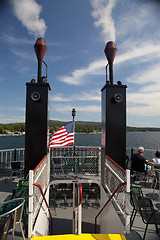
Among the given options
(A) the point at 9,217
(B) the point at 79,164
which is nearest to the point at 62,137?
(B) the point at 79,164

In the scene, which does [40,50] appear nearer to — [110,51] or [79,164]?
[110,51]

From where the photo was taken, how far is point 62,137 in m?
6.50

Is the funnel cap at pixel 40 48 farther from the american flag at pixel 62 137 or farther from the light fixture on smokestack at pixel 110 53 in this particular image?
the american flag at pixel 62 137

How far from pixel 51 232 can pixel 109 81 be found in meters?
5.32

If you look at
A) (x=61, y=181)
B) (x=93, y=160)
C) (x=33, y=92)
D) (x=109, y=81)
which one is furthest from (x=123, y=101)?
(x=61, y=181)

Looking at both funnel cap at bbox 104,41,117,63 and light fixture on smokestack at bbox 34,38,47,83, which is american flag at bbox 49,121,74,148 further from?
funnel cap at bbox 104,41,117,63

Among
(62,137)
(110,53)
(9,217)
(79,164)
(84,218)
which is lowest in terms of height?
(84,218)

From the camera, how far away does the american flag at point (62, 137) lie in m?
6.17

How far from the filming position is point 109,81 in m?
6.19

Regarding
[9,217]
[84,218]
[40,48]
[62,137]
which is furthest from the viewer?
[62,137]

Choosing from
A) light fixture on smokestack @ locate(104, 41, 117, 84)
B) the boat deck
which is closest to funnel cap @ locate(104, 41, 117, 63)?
light fixture on smokestack @ locate(104, 41, 117, 84)

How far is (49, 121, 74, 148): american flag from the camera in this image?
617cm

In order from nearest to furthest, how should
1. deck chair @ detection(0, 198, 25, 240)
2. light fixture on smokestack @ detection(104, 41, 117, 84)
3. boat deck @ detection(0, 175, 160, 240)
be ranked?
deck chair @ detection(0, 198, 25, 240) < boat deck @ detection(0, 175, 160, 240) < light fixture on smokestack @ detection(104, 41, 117, 84)

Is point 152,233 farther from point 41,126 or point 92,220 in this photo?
point 41,126
